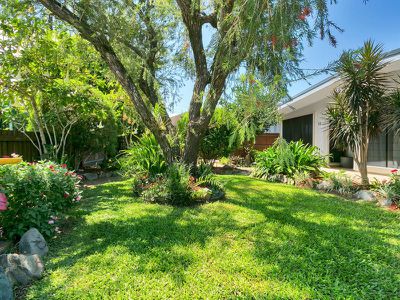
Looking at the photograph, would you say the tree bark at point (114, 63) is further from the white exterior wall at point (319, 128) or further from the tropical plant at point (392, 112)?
the white exterior wall at point (319, 128)

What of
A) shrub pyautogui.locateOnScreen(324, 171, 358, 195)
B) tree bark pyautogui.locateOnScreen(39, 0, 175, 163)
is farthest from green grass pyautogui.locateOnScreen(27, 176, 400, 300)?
shrub pyautogui.locateOnScreen(324, 171, 358, 195)

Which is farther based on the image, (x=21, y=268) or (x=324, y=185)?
(x=324, y=185)

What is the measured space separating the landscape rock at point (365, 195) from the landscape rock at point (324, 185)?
807mm

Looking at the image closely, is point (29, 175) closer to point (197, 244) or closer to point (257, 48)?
point (197, 244)

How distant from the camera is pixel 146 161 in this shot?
6836 mm

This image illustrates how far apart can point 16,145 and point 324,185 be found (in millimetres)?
9141

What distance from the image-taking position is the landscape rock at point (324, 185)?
744 cm

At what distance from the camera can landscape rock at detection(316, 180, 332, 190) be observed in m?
7.44

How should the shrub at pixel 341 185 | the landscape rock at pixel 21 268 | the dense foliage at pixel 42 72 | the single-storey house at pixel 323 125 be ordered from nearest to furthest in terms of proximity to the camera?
the landscape rock at pixel 21 268 → the dense foliage at pixel 42 72 → the shrub at pixel 341 185 → the single-storey house at pixel 323 125

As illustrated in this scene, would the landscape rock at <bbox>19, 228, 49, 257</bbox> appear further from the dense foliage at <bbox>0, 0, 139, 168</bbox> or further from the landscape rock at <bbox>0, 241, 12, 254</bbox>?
the dense foliage at <bbox>0, 0, 139, 168</bbox>

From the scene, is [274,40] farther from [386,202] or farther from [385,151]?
[385,151]

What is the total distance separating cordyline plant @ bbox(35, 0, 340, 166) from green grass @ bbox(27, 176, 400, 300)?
2141 millimetres

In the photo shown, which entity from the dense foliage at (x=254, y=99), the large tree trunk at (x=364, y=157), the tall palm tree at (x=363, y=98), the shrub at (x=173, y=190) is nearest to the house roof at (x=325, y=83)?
the tall palm tree at (x=363, y=98)

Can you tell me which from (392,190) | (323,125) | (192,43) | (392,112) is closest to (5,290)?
(192,43)
